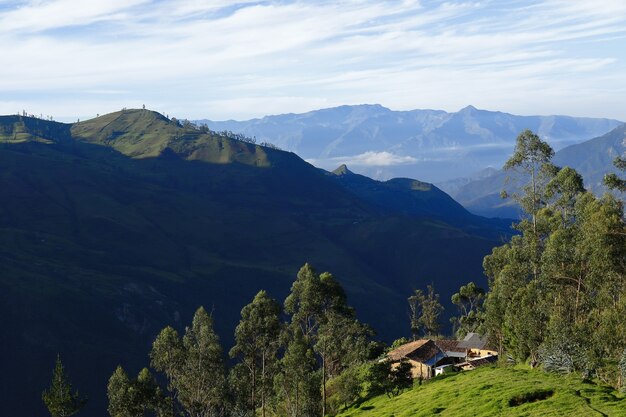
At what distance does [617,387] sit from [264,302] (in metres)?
44.9

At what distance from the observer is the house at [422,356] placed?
10106cm

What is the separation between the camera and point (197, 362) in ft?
300

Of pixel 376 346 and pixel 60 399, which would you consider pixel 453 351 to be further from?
pixel 60 399

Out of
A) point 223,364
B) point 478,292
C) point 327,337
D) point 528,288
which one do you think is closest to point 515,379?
point 528,288

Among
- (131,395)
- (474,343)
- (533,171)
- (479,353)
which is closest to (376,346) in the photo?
(474,343)

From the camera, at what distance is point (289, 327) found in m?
93.6

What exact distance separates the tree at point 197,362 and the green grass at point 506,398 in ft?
69.9

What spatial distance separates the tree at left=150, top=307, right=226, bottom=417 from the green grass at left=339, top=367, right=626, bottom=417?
21.3m

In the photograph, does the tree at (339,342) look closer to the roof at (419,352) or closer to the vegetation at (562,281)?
the roof at (419,352)

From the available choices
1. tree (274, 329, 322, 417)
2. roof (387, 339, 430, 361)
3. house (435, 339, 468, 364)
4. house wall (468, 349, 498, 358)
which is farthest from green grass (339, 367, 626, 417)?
house wall (468, 349, 498, 358)

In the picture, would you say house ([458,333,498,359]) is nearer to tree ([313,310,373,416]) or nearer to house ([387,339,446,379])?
house ([387,339,446,379])

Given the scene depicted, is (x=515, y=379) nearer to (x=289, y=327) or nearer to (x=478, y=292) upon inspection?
(x=289, y=327)

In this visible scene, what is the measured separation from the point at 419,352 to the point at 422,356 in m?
0.89

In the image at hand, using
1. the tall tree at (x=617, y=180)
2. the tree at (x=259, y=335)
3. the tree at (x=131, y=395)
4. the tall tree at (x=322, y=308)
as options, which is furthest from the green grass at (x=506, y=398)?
the tree at (x=131, y=395)
